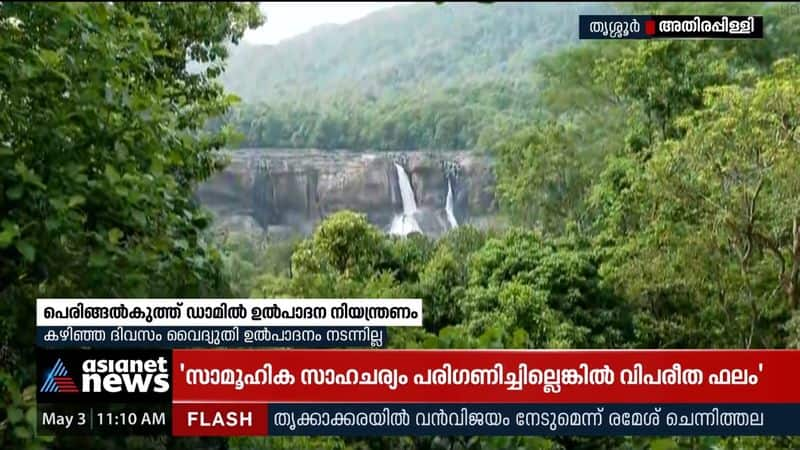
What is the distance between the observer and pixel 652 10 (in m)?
5.15

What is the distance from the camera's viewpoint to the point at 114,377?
1973mm

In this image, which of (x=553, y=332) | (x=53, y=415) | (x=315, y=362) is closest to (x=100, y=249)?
(x=53, y=415)

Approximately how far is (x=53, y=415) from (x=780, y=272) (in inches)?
134

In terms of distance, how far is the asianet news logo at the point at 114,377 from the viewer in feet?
6.31

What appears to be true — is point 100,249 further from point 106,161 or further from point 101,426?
point 101,426

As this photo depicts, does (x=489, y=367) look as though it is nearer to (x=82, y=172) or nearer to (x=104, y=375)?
(x=104, y=375)
